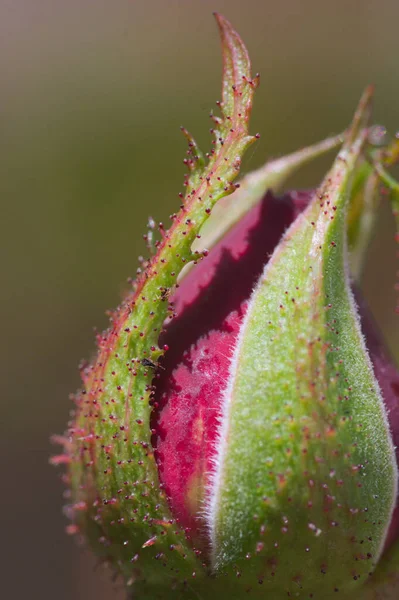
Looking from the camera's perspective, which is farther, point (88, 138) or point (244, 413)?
point (88, 138)

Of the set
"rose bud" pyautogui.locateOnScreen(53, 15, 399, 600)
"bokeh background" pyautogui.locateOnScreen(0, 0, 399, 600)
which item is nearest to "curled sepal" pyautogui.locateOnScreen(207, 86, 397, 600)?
"rose bud" pyautogui.locateOnScreen(53, 15, 399, 600)

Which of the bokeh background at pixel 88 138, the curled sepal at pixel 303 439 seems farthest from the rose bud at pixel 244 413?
the bokeh background at pixel 88 138

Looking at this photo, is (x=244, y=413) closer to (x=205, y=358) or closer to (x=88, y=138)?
(x=205, y=358)

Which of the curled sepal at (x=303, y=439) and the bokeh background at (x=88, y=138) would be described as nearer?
the curled sepal at (x=303, y=439)

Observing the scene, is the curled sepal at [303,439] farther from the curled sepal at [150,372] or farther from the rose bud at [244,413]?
the curled sepal at [150,372]

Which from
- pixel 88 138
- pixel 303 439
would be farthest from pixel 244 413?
pixel 88 138

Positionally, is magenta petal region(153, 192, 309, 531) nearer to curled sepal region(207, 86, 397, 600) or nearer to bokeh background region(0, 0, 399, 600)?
curled sepal region(207, 86, 397, 600)

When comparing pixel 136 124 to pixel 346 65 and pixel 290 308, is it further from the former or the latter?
pixel 290 308
